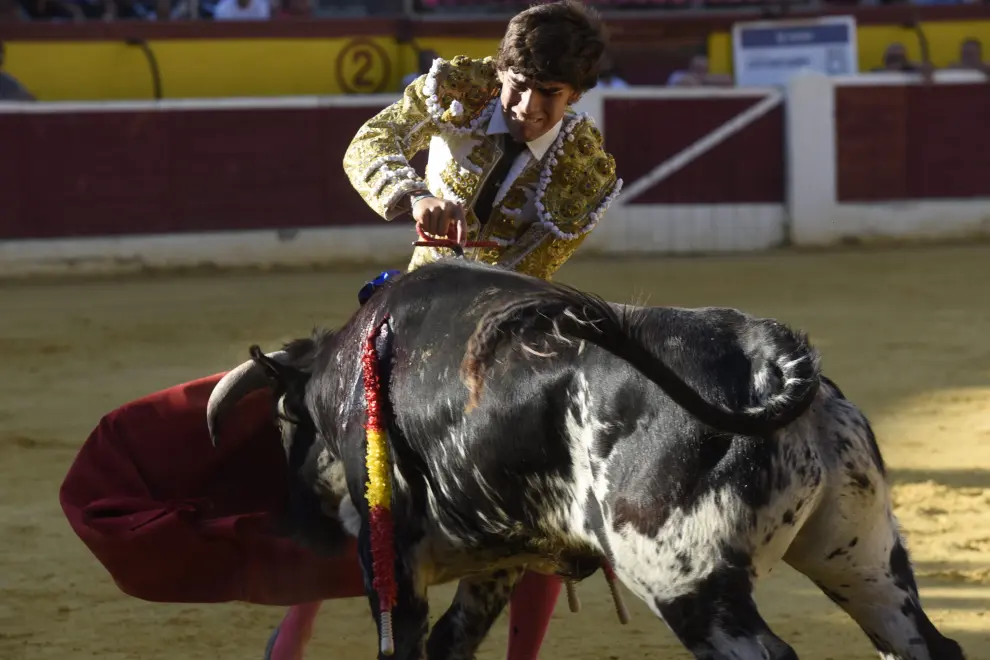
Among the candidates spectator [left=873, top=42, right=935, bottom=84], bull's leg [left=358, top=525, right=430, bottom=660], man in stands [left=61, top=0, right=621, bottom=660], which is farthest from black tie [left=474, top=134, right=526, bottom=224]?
spectator [left=873, top=42, right=935, bottom=84]

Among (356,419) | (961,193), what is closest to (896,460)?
(356,419)

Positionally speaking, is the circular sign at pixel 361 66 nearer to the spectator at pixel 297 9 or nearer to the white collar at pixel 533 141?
the spectator at pixel 297 9

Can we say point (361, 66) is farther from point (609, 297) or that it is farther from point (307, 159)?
point (609, 297)

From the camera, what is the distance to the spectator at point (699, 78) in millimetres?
8914

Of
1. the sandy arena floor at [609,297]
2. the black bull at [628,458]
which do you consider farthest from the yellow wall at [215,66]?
the black bull at [628,458]

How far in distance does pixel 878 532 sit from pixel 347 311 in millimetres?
4933

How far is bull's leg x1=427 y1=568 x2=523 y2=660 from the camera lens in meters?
2.25

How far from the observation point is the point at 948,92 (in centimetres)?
882

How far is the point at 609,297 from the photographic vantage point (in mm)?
6602

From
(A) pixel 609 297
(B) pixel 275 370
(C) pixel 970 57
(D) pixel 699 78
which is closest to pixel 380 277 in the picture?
(B) pixel 275 370

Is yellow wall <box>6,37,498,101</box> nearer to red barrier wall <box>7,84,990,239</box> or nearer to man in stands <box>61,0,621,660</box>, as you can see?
red barrier wall <box>7,84,990,239</box>

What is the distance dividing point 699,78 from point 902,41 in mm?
1632

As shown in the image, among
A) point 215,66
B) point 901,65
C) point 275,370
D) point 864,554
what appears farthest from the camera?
point 901,65

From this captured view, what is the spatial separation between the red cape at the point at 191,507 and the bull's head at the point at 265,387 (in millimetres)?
58
